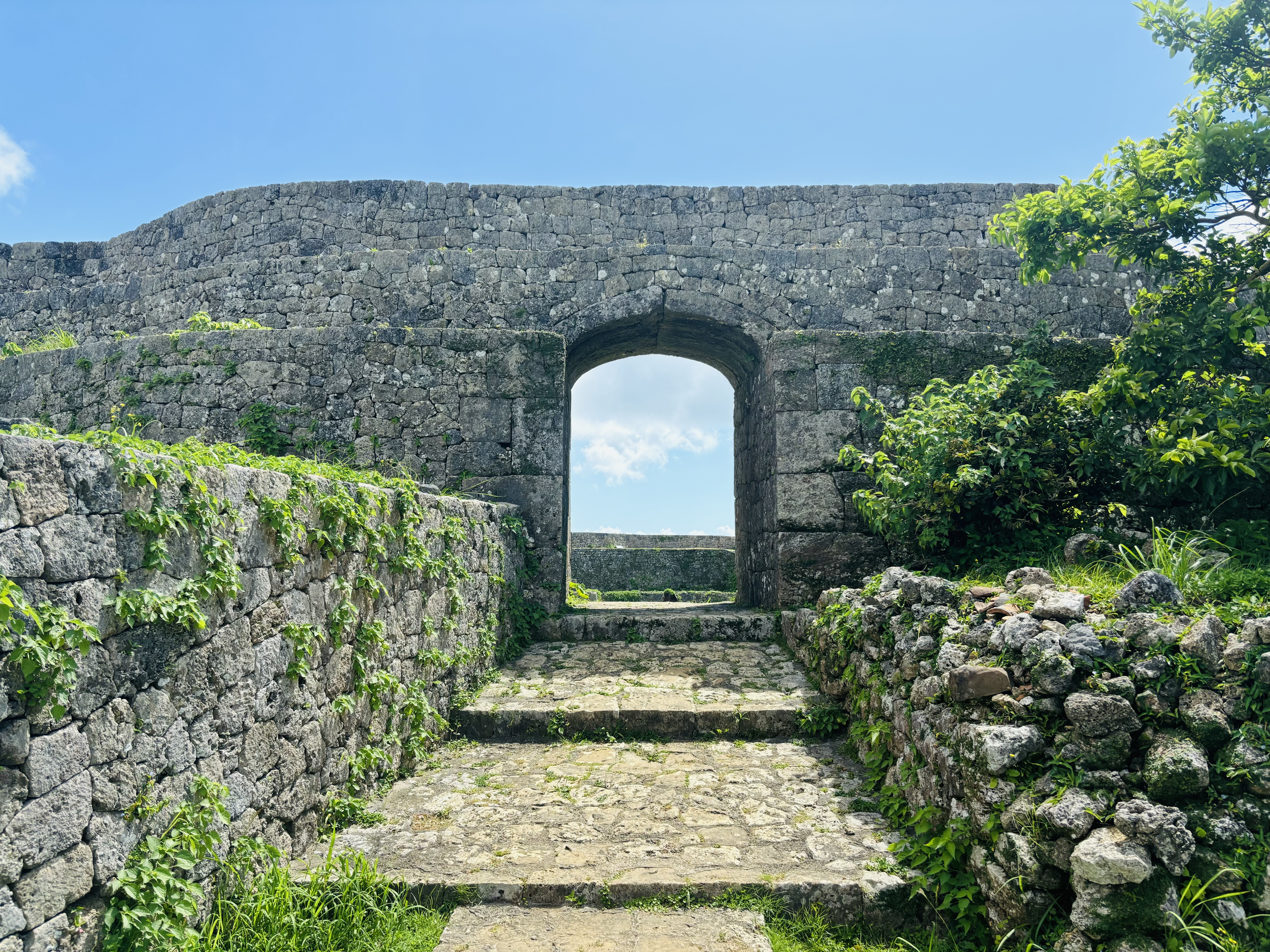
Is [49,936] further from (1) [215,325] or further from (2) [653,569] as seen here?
(2) [653,569]

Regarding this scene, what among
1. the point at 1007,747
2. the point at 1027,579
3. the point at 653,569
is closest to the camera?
the point at 1007,747

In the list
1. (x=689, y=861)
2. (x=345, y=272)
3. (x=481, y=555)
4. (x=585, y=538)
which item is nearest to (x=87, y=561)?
(x=689, y=861)

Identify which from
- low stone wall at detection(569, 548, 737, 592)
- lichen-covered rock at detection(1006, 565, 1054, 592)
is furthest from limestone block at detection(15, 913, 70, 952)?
low stone wall at detection(569, 548, 737, 592)

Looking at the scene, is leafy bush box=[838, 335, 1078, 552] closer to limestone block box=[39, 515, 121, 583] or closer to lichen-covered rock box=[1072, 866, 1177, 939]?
lichen-covered rock box=[1072, 866, 1177, 939]

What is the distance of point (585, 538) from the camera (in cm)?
1756

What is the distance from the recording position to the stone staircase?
11.0 feet

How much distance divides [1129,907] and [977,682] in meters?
0.99

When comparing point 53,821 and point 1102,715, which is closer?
point 53,821

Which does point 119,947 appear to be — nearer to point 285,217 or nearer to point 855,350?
point 855,350

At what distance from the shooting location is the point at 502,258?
10664 mm

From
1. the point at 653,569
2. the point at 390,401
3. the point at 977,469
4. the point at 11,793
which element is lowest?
the point at 653,569

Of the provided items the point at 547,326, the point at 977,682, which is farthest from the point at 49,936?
the point at 547,326

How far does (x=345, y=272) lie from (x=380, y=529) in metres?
8.20

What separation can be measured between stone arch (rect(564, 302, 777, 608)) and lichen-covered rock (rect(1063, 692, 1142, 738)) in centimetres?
467
